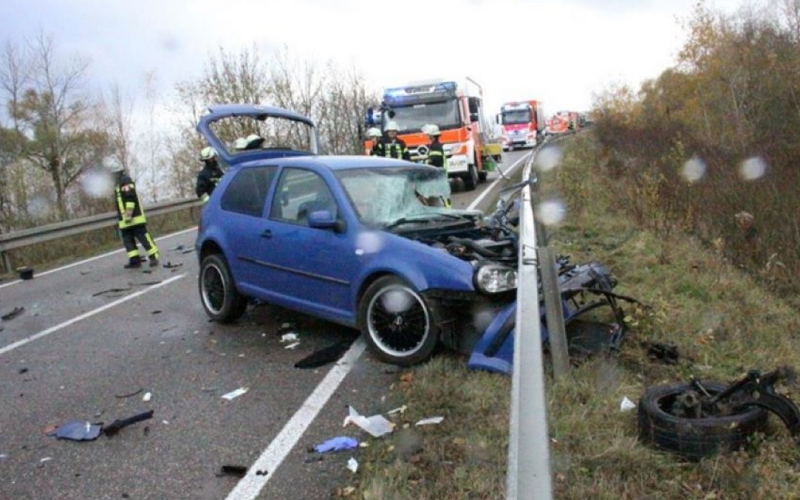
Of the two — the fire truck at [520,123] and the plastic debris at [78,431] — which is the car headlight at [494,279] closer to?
the plastic debris at [78,431]

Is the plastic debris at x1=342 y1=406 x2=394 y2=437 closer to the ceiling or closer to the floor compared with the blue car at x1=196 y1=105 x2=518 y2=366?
closer to the floor

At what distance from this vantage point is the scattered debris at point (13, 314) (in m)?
8.03

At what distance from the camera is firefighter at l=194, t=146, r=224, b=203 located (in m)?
10.1

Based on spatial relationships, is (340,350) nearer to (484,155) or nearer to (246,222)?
(246,222)

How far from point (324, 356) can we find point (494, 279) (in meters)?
1.65

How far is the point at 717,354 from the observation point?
4.82 metres

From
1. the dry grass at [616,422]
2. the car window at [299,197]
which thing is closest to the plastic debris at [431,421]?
the dry grass at [616,422]

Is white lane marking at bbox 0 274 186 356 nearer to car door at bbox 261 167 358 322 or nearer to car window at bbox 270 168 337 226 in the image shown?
car door at bbox 261 167 358 322

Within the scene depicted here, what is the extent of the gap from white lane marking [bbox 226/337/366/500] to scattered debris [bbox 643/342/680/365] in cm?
220

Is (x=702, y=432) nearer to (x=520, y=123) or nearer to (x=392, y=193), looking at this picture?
(x=392, y=193)

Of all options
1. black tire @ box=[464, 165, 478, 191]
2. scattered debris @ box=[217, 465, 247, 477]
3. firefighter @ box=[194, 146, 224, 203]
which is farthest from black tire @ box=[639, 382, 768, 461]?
black tire @ box=[464, 165, 478, 191]

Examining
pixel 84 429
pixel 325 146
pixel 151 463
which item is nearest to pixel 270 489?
pixel 151 463

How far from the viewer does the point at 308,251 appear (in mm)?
5762

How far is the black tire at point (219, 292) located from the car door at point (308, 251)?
2.36 feet
